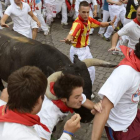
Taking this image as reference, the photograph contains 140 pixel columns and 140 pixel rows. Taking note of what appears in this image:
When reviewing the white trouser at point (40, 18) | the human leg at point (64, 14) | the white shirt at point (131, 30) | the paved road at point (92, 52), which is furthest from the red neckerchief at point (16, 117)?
the human leg at point (64, 14)

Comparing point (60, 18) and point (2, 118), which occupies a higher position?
point (2, 118)

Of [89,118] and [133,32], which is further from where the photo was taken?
[133,32]

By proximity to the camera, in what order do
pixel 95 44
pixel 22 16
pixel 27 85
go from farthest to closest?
pixel 95 44, pixel 22 16, pixel 27 85

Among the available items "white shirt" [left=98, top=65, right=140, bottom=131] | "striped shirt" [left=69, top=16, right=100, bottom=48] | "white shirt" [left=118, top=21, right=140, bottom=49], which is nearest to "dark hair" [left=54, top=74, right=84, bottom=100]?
"white shirt" [left=98, top=65, right=140, bottom=131]

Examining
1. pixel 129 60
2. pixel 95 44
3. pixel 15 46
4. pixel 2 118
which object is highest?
pixel 129 60

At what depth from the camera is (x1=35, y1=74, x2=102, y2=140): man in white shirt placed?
2445 millimetres

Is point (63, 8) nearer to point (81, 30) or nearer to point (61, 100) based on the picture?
point (81, 30)

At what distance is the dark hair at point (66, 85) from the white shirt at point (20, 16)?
406 centimetres

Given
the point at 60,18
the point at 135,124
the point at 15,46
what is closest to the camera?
the point at 135,124

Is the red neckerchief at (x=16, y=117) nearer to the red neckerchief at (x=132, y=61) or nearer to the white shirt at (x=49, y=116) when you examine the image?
the white shirt at (x=49, y=116)

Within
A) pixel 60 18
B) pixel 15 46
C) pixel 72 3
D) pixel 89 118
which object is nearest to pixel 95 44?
pixel 72 3

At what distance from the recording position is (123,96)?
2525 millimetres

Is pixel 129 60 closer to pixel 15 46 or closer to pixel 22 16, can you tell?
pixel 15 46

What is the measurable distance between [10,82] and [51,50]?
2096 millimetres
